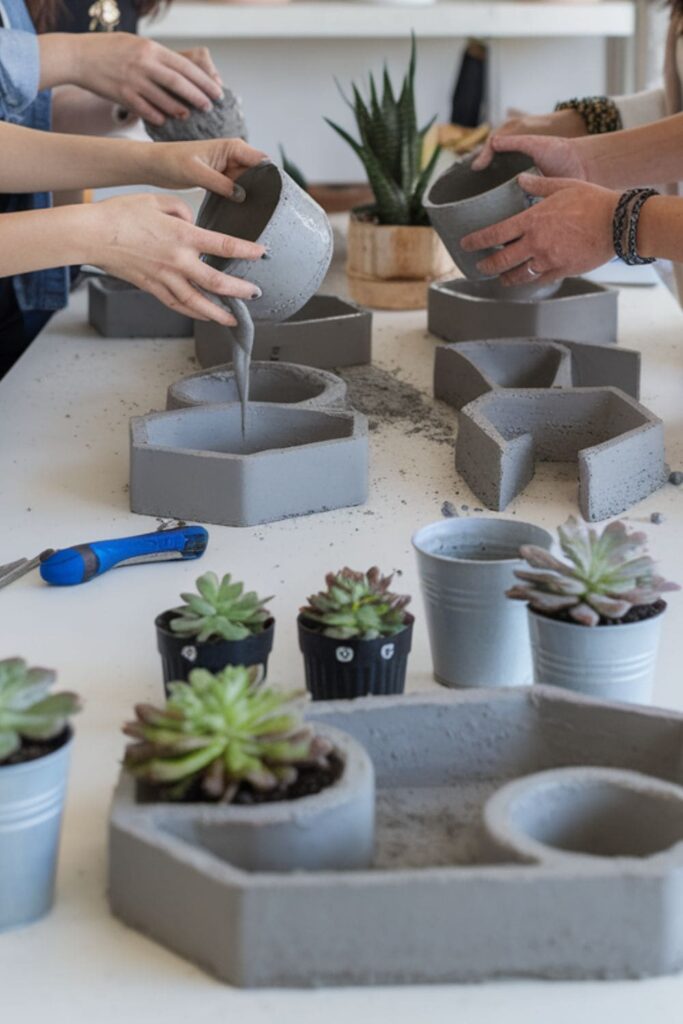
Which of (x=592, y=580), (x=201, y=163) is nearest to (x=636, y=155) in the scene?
(x=201, y=163)

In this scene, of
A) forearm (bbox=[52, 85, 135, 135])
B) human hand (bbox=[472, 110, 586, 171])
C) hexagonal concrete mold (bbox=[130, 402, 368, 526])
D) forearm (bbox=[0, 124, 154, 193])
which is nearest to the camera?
hexagonal concrete mold (bbox=[130, 402, 368, 526])

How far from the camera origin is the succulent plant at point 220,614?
1.03m

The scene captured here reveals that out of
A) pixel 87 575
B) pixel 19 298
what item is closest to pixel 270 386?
pixel 87 575

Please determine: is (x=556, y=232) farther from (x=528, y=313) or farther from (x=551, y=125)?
(x=551, y=125)

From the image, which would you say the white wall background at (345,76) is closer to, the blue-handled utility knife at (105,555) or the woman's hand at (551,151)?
the woman's hand at (551,151)

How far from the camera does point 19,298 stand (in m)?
2.40

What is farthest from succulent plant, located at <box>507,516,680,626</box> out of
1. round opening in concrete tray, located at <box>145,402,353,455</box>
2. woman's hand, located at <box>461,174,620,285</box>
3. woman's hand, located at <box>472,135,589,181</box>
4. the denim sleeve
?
the denim sleeve

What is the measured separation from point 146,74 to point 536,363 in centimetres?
76

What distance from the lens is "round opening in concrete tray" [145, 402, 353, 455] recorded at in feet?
5.12

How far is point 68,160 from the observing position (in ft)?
6.40

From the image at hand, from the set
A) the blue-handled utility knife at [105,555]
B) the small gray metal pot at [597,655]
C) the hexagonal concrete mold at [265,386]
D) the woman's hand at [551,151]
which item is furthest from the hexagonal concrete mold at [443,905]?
the woman's hand at [551,151]

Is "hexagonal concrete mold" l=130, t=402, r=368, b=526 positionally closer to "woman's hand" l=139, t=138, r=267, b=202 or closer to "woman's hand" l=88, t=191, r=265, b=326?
"woman's hand" l=88, t=191, r=265, b=326

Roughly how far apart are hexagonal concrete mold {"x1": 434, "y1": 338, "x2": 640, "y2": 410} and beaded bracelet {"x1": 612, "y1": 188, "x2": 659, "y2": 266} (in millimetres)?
155

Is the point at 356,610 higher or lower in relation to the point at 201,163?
lower
